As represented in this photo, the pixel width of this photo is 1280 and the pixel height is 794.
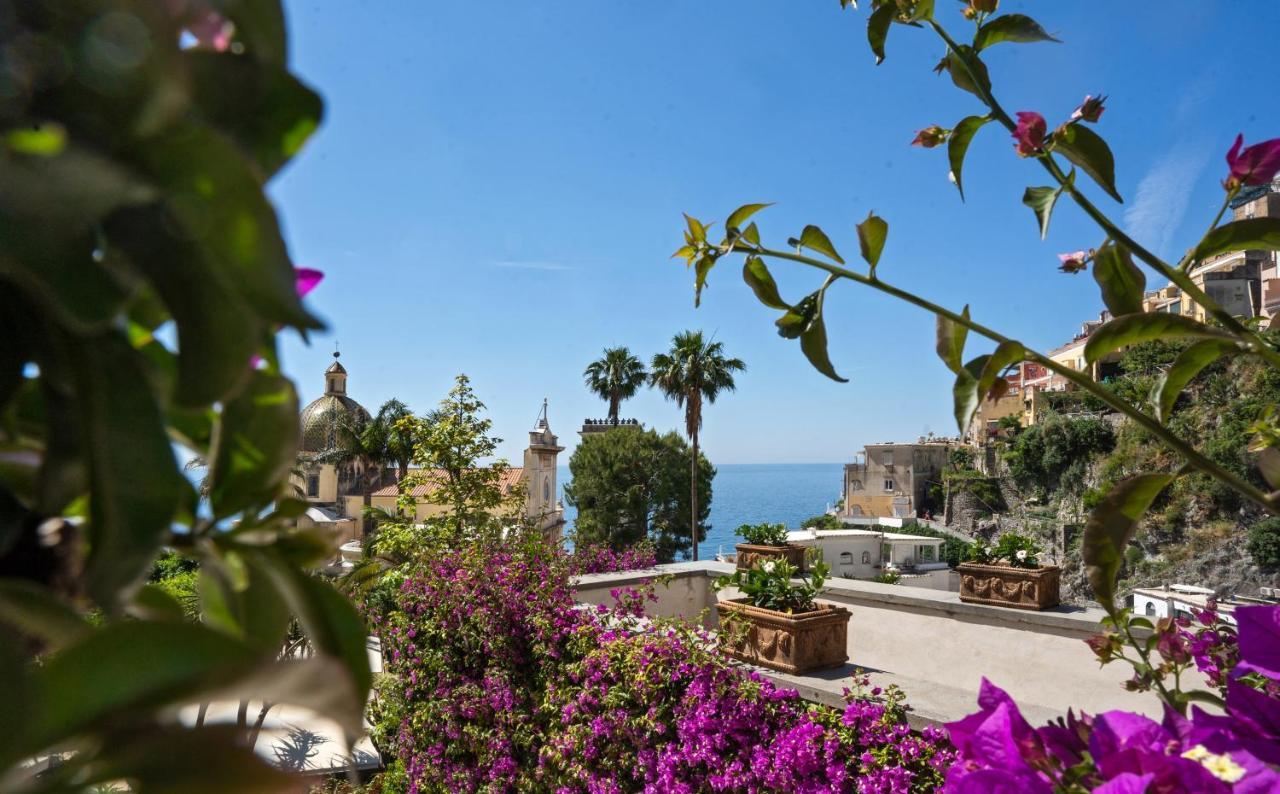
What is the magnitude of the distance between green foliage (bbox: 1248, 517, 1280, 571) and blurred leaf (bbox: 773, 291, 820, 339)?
2969 centimetres

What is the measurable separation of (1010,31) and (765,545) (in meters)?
7.04

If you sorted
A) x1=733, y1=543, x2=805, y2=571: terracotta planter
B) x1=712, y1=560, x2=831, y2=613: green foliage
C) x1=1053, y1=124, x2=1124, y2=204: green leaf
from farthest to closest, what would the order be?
x1=733, y1=543, x2=805, y2=571: terracotta planter, x1=712, y1=560, x2=831, y2=613: green foliage, x1=1053, y1=124, x2=1124, y2=204: green leaf

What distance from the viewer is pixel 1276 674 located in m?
0.64

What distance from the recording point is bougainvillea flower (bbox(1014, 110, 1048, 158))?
829 mm

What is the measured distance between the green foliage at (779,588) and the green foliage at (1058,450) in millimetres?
30430

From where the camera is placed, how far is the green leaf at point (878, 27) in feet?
3.14

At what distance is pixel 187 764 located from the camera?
0.19 meters

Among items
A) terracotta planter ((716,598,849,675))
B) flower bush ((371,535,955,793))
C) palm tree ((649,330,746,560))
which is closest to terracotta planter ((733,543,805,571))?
flower bush ((371,535,955,793))

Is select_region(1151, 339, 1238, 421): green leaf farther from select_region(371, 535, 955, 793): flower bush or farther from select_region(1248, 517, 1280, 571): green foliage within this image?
select_region(1248, 517, 1280, 571): green foliage

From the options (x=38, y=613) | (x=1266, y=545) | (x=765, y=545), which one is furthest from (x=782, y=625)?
(x=1266, y=545)

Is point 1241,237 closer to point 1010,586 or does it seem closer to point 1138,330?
point 1138,330

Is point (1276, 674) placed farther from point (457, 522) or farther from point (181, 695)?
point (457, 522)

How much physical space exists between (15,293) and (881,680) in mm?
4382

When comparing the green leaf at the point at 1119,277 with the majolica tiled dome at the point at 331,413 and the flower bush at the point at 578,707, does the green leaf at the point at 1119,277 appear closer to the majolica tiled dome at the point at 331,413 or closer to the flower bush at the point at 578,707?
the flower bush at the point at 578,707
